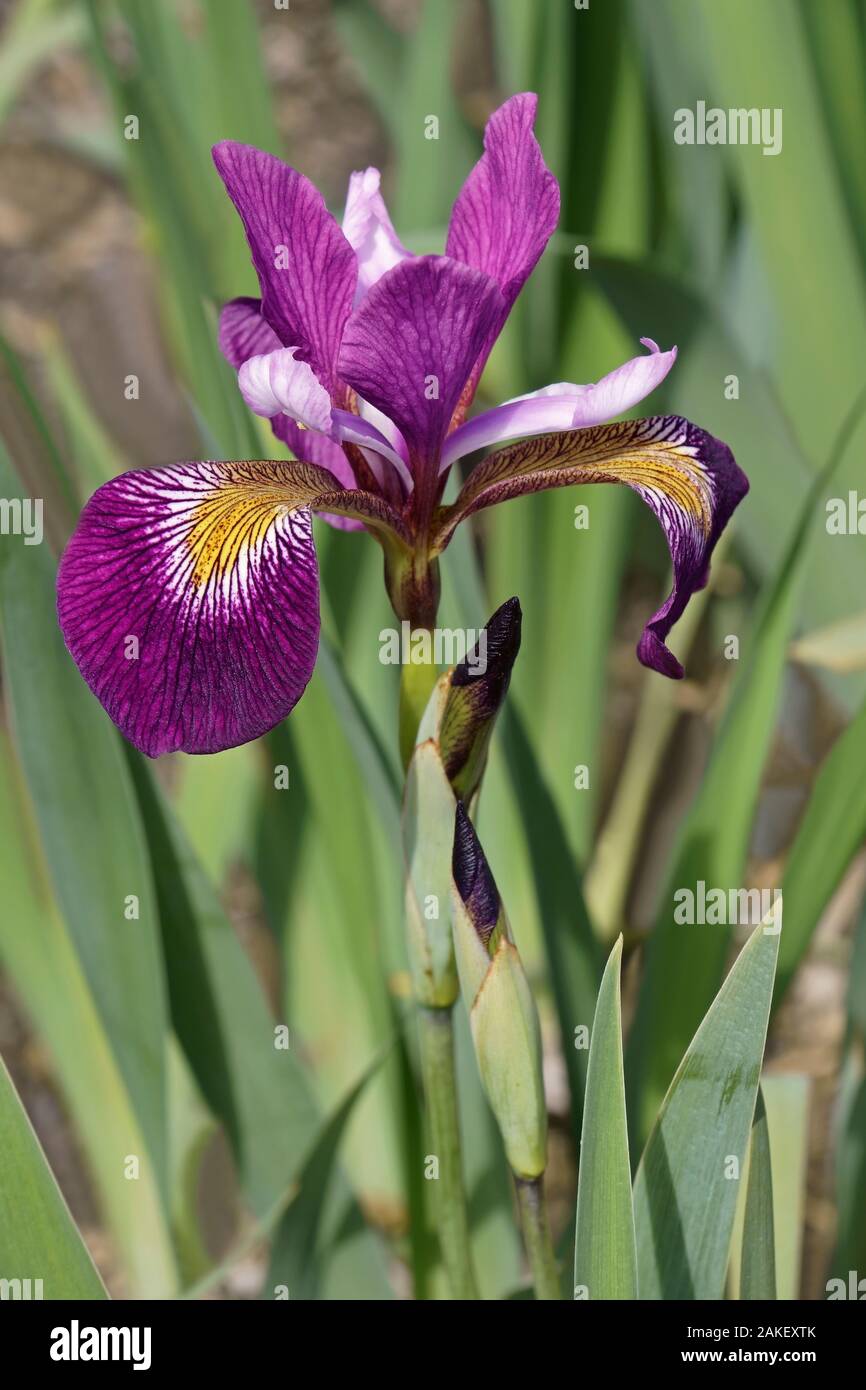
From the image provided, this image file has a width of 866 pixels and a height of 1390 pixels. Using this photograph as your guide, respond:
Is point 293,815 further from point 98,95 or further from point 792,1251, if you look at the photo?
point 98,95

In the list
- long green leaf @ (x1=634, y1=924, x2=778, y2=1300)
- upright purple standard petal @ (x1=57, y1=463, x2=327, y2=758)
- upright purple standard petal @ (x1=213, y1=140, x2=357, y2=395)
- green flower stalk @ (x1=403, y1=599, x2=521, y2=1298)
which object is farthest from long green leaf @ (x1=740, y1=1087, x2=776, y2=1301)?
upright purple standard petal @ (x1=213, y1=140, x2=357, y2=395)

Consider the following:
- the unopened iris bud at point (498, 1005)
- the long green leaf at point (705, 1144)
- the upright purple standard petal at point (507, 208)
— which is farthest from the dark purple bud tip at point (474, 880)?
the upright purple standard petal at point (507, 208)

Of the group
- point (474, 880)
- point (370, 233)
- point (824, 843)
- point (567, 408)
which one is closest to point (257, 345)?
point (370, 233)

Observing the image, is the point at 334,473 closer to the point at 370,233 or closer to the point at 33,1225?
the point at 370,233

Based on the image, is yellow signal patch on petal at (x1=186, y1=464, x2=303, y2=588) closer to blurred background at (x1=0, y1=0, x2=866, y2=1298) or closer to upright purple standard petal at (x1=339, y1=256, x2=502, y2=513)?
upright purple standard petal at (x1=339, y1=256, x2=502, y2=513)
